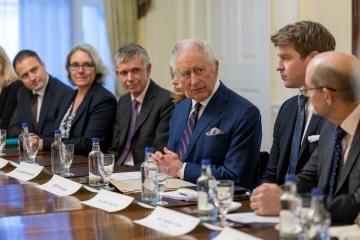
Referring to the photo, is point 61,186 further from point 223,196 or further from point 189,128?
point 223,196

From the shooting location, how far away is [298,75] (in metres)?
3.17

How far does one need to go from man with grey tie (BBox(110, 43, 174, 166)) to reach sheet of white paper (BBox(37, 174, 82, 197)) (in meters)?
1.13

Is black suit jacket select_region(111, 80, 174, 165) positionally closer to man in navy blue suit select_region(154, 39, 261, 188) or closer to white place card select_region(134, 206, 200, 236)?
man in navy blue suit select_region(154, 39, 261, 188)

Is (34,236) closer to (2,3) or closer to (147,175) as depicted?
(147,175)

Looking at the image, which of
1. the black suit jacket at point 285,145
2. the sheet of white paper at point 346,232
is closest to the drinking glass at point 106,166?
the black suit jacket at point 285,145

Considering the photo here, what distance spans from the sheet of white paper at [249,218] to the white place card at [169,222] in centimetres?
16

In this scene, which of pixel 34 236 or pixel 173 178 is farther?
pixel 173 178

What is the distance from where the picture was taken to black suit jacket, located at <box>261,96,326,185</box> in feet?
10.2

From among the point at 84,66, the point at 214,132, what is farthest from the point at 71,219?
the point at 84,66

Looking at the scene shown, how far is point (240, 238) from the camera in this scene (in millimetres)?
1967

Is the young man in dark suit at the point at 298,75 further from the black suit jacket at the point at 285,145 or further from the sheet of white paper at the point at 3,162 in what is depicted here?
the sheet of white paper at the point at 3,162

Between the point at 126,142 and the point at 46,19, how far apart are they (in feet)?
10.0

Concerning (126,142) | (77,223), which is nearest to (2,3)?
(126,142)

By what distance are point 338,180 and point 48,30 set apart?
16.8ft
